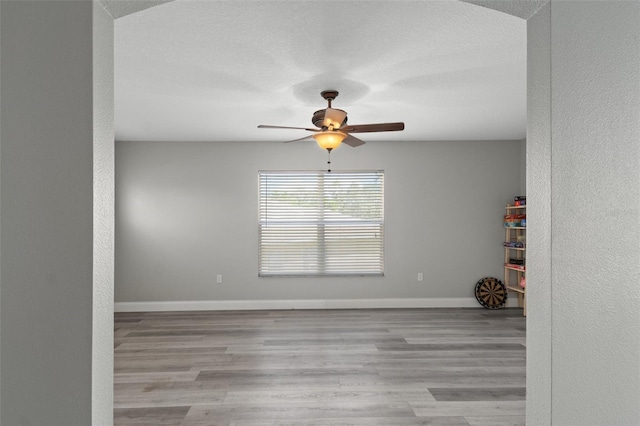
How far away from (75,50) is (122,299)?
17.4 ft

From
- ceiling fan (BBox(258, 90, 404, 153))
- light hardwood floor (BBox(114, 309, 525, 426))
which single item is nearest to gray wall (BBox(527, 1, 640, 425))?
light hardwood floor (BBox(114, 309, 525, 426))

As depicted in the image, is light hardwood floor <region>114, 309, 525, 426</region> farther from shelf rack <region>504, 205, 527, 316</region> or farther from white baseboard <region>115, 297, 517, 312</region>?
shelf rack <region>504, 205, 527, 316</region>

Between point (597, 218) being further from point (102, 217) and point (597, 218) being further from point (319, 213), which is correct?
point (319, 213)

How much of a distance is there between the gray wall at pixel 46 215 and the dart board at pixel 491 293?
5505 millimetres

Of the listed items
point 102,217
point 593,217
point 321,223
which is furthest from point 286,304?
point 593,217

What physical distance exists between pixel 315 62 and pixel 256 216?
3.26 meters

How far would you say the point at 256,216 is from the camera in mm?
5836

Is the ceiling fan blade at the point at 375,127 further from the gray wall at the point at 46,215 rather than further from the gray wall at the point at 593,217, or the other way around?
the gray wall at the point at 46,215

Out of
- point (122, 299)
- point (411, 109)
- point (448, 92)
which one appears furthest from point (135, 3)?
point (122, 299)

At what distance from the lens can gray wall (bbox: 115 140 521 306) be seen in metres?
5.80

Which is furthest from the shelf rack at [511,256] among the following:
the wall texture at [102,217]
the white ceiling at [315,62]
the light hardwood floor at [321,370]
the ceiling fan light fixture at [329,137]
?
the wall texture at [102,217]

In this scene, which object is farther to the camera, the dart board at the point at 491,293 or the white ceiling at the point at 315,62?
the dart board at the point at 491,293

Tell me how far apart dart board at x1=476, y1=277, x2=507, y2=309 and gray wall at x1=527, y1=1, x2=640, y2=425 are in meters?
4.70

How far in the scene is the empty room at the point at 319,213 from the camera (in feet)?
4.02
